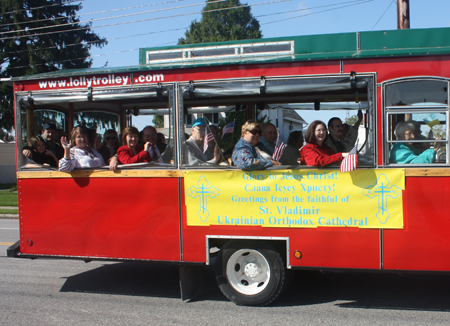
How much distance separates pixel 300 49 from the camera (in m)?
4.88

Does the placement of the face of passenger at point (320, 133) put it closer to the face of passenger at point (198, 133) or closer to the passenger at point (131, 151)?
the face of passenger at point (198, 133)

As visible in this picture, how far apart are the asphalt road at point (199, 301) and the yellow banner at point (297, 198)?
0.98 m

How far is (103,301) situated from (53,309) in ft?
1.89

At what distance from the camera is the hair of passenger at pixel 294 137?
6.08 metres

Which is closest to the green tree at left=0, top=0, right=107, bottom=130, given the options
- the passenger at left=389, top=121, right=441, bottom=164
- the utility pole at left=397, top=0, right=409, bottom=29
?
the utility pole at left=397, top=0, right=409, bottom=29

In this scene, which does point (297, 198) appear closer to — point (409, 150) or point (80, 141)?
point (409, 150)

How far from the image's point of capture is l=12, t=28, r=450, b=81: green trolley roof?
452cm

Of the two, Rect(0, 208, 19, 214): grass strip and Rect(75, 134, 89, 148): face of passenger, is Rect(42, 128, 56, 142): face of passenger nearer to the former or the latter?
Rect(75, 134, 89, 148): face of passenger

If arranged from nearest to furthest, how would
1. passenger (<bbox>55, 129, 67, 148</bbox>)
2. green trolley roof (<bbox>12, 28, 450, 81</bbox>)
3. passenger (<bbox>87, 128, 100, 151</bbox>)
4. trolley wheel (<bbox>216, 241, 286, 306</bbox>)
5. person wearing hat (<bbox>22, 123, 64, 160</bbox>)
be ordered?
green trolley roof (<bbox>12, 28, 450, 81</bbox>)
trolley wheel (<bbox>216, 241, 286, 306</bbox>)
person wearing hat (<bbox>22, 123, 64, 160</bbox>)
passenger (<bbox>55, 129, 67, 148</bbox>)
passenger (<bbox>87, 128, 100, 151</bbox>)

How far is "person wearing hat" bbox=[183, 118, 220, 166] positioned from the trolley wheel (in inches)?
39.0

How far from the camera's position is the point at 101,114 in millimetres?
6914

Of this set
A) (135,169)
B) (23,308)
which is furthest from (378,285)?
(23,308)

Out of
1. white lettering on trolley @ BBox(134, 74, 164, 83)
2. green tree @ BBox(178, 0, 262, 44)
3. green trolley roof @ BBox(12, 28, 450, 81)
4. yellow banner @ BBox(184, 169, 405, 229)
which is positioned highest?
green tree @ BBox(178, 0, 262, 44)

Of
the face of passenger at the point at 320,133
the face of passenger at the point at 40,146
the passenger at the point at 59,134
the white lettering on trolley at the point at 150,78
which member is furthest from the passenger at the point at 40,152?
the face of passenger at the point at 320,133
